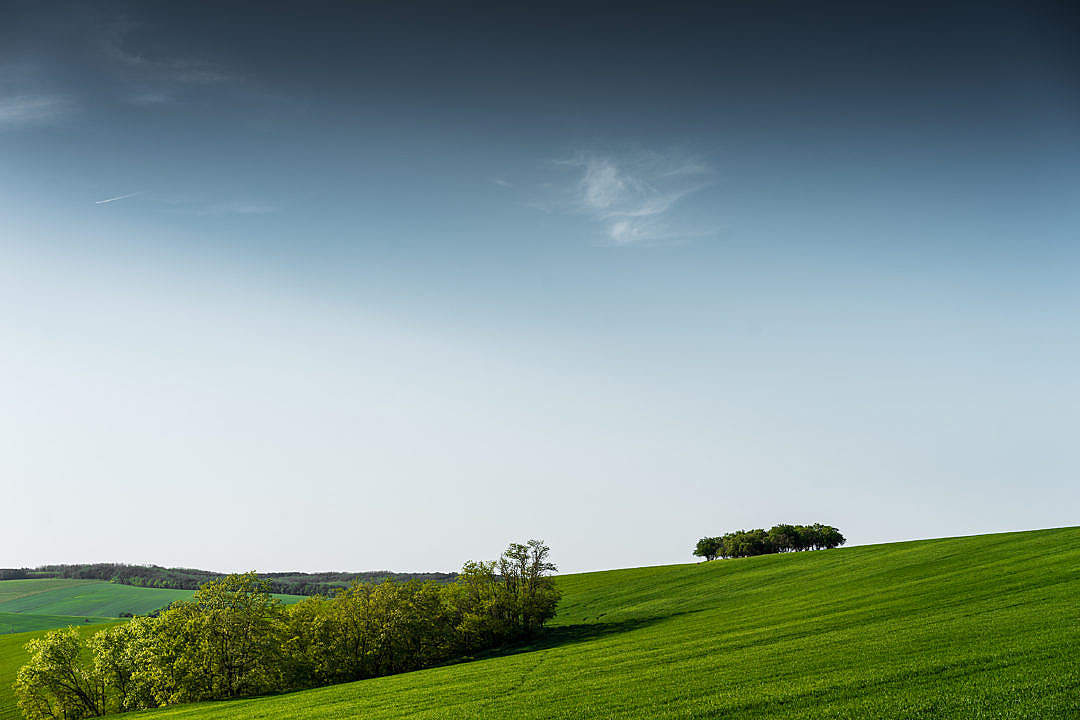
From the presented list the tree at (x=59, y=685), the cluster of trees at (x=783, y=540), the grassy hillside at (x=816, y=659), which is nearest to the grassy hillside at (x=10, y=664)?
the tree at (x=59, y=685)

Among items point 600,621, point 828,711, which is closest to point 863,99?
point 828,711

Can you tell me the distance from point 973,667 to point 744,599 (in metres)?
41.6

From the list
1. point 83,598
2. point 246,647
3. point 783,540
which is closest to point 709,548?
point 783,540

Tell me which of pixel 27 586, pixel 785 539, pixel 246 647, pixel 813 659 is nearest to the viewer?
pixel 813 659

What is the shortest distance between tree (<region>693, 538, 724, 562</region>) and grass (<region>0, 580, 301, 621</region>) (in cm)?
9122

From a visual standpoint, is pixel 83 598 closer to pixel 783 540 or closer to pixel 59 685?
pixel 59 685

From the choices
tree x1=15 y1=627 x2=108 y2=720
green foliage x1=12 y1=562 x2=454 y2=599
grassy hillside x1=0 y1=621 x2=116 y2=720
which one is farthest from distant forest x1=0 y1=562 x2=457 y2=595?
tree x1=15 y1=627 x2=108 y2=720

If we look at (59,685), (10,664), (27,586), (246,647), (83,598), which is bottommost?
(83,598)

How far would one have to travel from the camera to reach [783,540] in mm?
121000

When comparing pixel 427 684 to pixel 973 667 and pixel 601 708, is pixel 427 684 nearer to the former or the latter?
pixel 601 708

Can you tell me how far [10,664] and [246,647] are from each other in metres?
46.3

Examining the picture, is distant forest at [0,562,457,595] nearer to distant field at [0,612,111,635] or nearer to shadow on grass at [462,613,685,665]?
distant field at [0,612,111,635]

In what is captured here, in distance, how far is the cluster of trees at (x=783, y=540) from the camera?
397 feet

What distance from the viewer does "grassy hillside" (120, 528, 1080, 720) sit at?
1930cm
